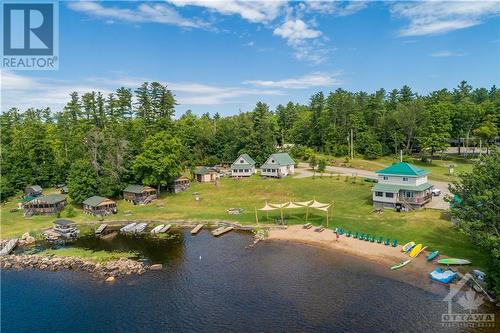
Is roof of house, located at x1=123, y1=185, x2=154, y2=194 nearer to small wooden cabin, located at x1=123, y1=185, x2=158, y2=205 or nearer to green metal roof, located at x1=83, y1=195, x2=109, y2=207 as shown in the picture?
small wooden cabin, located at x1=123, y1=185, x2=158, y2=205

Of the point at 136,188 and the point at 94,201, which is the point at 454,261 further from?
the point at 136,188

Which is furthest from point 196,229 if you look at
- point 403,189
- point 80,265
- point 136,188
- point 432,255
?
point 432,255

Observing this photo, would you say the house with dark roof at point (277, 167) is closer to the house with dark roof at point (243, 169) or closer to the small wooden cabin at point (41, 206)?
the house with dark roof at point (243, 169)

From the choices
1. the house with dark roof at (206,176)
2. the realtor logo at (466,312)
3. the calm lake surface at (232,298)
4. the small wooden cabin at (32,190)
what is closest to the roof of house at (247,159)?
the house with dark roof at (206,176)

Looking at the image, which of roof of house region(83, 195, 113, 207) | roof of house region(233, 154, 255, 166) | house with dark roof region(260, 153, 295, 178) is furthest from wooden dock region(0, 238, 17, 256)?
house with dark roof region(260, 153, 295, 178)

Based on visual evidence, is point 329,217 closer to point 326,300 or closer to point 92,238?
point 326,300

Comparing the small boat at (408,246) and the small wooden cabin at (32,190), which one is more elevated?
the small wooden cabin at (32,190)

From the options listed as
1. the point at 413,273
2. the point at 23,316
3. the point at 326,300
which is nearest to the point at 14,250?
the point at 23,316
